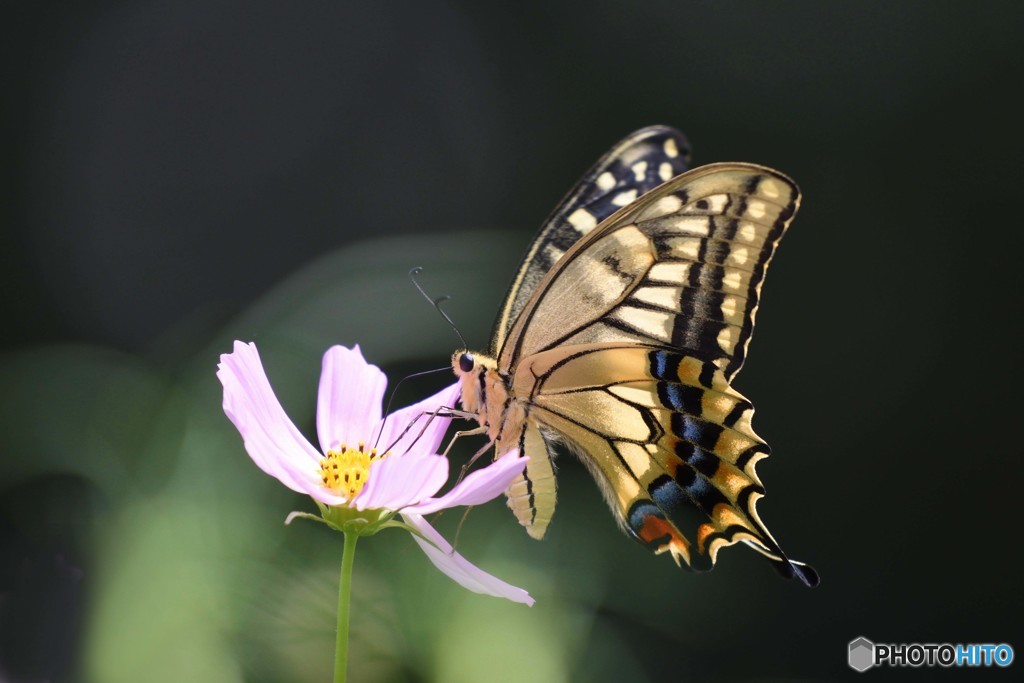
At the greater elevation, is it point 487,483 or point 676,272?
point 676,272

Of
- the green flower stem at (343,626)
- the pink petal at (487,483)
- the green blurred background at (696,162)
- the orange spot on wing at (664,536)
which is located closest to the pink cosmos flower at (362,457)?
the pink petal at (487,483)

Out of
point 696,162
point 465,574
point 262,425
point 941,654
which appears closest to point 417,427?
point 262,425

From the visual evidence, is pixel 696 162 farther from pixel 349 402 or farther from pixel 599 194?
pixel 349 402

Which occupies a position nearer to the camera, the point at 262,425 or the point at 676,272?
the point at 262,425

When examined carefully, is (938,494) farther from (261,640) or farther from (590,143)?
(261,640)

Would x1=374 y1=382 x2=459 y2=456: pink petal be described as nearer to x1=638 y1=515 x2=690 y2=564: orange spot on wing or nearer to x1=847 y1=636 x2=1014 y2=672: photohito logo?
x1=638 y1=515 x2=690 y2=564: orange spot on wing

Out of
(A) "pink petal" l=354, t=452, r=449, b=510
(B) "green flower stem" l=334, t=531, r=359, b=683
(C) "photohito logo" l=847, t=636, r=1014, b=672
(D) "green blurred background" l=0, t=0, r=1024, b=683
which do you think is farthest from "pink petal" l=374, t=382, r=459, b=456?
(C) "photohito logo" l=847, t=636, r=1014, b=672

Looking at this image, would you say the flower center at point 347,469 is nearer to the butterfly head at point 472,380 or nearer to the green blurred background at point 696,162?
the butterfly head at point 472,380

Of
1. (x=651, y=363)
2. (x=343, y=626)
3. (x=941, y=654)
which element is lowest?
(x=941, y=654)
